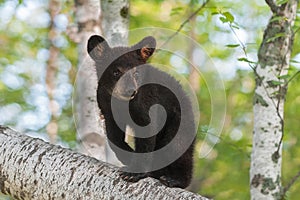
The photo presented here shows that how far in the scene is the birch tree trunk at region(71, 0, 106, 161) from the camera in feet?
19.5

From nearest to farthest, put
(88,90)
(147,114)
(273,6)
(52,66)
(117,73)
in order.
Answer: (147,114) < (117,73) < (273,6) < (88,90) < (52,66)

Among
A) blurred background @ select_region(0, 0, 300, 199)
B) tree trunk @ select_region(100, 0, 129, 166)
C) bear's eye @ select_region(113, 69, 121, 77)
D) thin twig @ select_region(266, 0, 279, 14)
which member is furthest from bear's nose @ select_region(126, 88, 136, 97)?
blurred background @ select_region(0, 0, 300, 199)

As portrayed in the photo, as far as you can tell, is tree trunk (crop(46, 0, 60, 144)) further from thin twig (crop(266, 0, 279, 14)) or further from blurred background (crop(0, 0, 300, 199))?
thin twig (crop(266, 0, 279, 14))

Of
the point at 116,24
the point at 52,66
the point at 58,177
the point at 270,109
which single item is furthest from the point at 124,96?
the point at 52,66

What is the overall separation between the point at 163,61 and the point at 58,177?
6.54 meters

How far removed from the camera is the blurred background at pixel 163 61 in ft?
29.9

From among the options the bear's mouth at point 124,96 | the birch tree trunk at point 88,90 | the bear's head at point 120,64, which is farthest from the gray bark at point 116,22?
the bear's mouth at point 124,96

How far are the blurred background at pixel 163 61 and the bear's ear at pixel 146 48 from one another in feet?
12.2

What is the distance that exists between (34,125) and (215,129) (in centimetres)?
698

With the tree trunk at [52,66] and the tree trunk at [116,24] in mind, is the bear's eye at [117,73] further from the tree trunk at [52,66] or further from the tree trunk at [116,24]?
the tree trunk at [52,66]

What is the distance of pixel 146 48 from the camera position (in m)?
4.68

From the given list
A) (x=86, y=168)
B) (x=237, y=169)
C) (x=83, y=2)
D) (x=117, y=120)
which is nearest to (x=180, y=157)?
(x=117, y=120)

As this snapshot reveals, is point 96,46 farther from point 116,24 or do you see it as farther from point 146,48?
point 116,24

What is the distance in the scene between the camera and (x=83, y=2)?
6250mm
